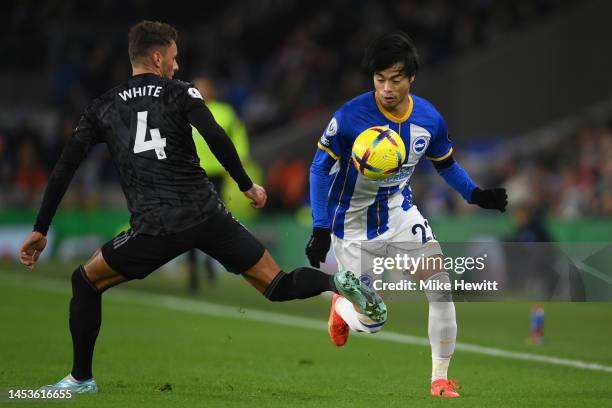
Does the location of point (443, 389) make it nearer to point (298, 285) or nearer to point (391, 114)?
point (298, 285)

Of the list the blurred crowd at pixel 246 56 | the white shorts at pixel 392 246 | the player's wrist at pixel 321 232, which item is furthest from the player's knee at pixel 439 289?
the blurred crowd at pixel 246 56

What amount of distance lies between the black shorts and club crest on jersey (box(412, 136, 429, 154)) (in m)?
1.27

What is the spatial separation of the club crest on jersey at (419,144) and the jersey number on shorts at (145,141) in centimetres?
170

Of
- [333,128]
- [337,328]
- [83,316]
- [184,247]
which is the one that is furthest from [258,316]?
[184,247]

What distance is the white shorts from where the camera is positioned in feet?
25.5

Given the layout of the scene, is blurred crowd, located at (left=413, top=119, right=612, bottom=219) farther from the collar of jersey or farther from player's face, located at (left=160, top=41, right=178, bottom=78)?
player's face, located at (left=160, top=41, right=178, bottom=78)

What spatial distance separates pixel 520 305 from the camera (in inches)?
615

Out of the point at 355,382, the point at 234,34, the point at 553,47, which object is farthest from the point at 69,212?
the point at 355,382

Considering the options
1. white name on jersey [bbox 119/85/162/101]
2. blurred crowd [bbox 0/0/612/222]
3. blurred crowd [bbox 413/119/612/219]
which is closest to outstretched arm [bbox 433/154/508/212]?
white name on jersey [bbox 119/85/162/101]

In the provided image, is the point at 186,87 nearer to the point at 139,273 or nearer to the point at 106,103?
the point at 106,103

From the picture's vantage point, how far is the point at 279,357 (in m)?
10.0

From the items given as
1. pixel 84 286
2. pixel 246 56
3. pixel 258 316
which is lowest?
pixel 84 286

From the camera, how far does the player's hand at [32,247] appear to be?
278 inches

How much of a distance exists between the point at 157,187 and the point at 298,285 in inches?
41.0
